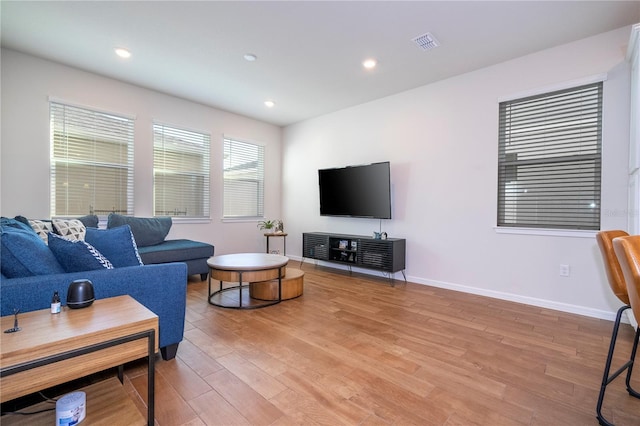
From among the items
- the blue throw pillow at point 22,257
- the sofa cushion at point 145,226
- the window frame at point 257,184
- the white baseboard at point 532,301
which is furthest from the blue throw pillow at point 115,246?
the white baseboard at point 532,301

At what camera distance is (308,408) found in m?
1.53

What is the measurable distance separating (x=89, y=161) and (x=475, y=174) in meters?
4.96

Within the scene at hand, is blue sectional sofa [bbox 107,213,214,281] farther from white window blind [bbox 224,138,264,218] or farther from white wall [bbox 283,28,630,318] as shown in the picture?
white wall [bbox 283,28,630,318]

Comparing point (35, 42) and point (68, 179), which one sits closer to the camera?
point (35, 42)

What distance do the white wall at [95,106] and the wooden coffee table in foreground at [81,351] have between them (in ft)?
10.1

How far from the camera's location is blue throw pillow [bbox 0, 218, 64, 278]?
58.5 inches

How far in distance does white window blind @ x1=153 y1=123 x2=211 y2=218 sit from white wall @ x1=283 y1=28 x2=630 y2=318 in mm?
2230

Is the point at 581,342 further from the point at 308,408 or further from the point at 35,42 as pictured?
the point at 35,42

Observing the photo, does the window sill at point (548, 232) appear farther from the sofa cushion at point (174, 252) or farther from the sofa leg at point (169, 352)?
the sofa cushion at point (174, 252)

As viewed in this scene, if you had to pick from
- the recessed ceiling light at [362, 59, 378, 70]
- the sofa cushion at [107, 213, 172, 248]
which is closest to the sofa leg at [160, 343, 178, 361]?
the sofa cushion at [107, 213, 172, 248]

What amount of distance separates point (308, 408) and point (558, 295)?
2963 mm

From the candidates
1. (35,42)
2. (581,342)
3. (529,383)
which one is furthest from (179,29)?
(581,342)

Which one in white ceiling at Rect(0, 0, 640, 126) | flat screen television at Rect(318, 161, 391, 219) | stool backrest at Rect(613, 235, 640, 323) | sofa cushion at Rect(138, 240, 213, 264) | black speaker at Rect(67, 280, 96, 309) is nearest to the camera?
stool backrest at Rect(613, 235, 640, 323)

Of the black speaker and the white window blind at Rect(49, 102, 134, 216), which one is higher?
the white window blind at Rect(49, 102, 134, 216)
